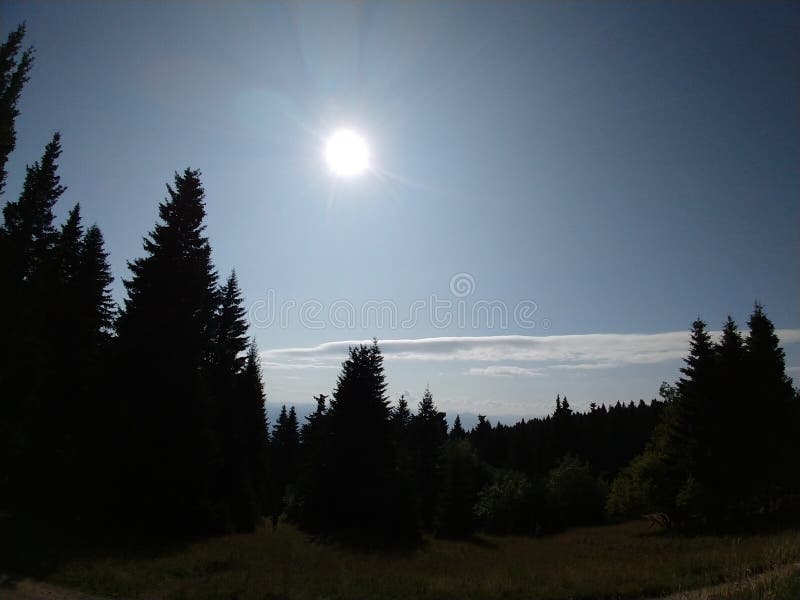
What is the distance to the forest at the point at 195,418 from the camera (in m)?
18.0

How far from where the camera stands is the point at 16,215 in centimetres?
2183

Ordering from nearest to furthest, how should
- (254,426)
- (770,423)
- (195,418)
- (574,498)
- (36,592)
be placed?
(36,592) < (195,418) < (770,423) < (254,426) < (574,498)

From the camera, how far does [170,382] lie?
19125mm

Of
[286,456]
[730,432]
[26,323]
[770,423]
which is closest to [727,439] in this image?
[730,432]

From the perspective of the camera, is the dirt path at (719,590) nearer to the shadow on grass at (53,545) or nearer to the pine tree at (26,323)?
the shadow on grass at (53,545)

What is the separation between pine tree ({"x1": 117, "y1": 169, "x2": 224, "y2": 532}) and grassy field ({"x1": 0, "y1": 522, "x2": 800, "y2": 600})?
2246 millimetres

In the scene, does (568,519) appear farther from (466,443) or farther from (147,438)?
(147,438)

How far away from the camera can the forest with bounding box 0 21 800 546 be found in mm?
18000

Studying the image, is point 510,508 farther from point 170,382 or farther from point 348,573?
point 170,382

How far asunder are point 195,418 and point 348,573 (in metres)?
9.52

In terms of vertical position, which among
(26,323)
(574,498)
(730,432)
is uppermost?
(26,323)

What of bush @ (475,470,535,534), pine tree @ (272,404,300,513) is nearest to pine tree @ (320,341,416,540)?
bush @ (475,470,535,534)

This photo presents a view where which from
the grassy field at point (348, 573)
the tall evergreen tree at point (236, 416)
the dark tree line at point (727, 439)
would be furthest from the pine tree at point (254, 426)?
the dark tree line at point (727, 439)

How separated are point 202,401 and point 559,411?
6243 cm
